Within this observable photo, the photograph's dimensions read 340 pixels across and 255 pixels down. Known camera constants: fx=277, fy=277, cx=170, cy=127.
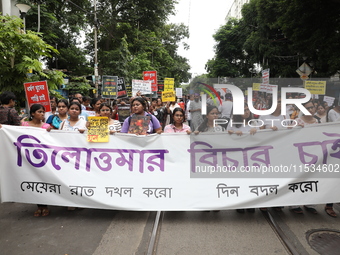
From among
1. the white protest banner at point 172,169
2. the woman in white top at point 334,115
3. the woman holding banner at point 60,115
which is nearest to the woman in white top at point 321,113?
the woman in white top at point 334,115

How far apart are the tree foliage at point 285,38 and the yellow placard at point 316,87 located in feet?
31.3

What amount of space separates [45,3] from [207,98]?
55.4 ft

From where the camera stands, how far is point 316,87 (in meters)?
7.18

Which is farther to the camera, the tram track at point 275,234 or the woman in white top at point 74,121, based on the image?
the woman in white top at point 74,121

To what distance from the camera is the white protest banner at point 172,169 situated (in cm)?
387

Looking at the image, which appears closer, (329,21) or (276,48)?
(329,21)

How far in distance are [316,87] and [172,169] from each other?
5.21 meters

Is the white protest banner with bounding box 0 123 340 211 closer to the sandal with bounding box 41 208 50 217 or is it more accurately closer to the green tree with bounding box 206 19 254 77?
the sandal with bounding box 41 208 50 217

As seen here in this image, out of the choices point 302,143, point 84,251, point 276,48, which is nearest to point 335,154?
point 302,143

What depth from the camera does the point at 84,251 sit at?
3201 millimetres

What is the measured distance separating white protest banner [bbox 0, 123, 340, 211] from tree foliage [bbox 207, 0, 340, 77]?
44.9 feet

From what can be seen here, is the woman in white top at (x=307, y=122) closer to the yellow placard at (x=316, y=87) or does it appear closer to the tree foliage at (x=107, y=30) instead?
the yellow placard at (x=316, y=87)

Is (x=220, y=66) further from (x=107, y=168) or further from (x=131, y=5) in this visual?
(x=107, y=168)

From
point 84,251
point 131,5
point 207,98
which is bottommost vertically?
point 84,251
